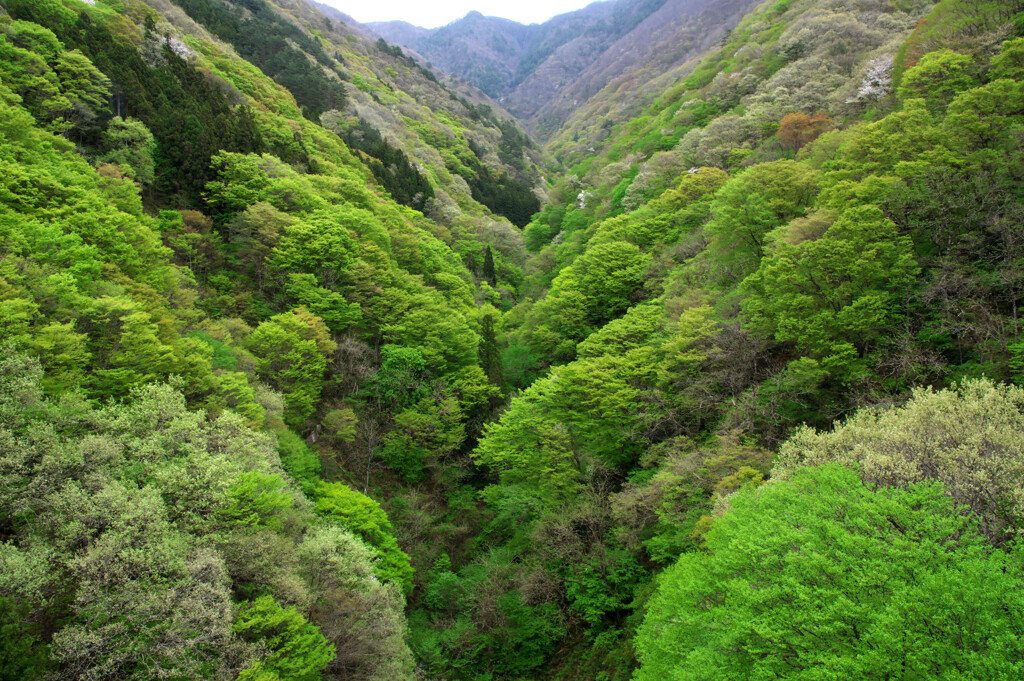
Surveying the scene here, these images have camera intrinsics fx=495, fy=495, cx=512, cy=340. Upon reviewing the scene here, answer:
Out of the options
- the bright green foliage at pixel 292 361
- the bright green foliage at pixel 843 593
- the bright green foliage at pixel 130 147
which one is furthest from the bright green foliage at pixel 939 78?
the bright green foliage at pixel 130 147

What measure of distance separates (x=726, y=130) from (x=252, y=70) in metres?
54.0

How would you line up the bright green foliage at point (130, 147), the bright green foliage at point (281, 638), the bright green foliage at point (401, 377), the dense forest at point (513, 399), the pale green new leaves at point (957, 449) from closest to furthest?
the pale green new leaves at point (957, 449)
the dense forest at point (513, 399)
the bright green foliage at point (281, 638)
the bright green foliage at point (130, 147)
the bright green foliage at point (401, 377)

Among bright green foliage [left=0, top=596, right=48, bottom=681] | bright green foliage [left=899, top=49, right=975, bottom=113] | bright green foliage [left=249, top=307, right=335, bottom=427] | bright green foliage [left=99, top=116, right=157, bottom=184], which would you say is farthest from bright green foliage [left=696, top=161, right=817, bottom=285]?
bright green foliage [left=99, top=116, right=157, bottom=184]

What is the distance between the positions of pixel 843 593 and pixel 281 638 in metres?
14.3

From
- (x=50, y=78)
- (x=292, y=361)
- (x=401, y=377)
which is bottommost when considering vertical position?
(x=401, y=377)

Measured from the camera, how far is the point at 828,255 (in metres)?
19.9

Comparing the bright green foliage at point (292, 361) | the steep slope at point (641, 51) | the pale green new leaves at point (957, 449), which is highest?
the steep slope at point (641, 51)

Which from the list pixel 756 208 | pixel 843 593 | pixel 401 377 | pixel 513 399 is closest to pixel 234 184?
pixel 401 377

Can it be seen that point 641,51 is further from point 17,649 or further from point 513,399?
point 17,649

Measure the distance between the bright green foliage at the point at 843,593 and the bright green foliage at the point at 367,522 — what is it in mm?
12919

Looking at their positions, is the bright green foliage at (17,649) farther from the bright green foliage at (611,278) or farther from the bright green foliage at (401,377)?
the bright green foliage at (611,278)

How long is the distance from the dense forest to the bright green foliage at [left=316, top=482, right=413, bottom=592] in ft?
0.51

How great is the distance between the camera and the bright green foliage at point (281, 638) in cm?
1356

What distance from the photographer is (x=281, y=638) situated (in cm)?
1422
